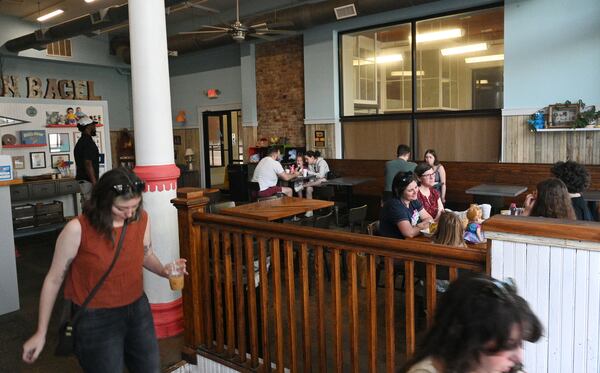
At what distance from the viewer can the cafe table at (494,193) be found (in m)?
6.56

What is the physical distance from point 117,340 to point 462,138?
24.2 feet

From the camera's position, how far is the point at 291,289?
2.90m

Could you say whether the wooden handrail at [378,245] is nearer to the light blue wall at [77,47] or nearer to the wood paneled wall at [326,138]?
the wood paneled wall at [326,138]

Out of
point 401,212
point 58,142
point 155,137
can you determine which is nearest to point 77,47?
point 58,142

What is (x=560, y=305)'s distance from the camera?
191cm

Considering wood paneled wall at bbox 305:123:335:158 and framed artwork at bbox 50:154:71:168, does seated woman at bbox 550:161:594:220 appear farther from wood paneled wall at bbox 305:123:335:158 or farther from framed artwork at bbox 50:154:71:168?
framed artwork at bbox 50:154:71:168

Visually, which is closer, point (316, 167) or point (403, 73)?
point (316, 167)

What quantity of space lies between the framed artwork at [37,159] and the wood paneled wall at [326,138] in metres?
4.90

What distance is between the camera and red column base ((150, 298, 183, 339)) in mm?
3971

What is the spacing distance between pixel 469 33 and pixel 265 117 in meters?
4.65

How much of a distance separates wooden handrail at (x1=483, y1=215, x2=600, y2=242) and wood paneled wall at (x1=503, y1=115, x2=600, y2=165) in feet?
20.0

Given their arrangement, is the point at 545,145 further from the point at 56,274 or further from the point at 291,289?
the point at 56,274

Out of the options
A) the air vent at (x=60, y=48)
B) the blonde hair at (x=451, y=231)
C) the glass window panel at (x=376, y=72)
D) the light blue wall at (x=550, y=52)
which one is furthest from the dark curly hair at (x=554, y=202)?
the air vent at (x=60, y=48)

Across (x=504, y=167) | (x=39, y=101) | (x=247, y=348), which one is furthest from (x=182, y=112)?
(x=247, y=348)
